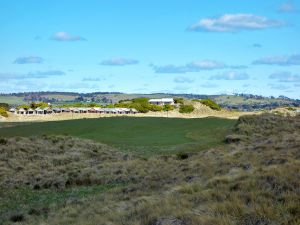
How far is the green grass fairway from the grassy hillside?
8343 millimetres

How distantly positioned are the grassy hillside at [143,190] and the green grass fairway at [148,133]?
834 cm

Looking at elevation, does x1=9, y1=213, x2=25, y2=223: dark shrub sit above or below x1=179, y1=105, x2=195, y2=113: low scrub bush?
below

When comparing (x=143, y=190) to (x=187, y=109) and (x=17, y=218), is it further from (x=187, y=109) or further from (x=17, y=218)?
(x=187, y=109)

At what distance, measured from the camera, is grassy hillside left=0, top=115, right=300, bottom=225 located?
10797mm

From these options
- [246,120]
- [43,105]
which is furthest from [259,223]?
[43,105]

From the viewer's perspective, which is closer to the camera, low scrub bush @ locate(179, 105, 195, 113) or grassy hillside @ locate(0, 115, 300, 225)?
grassy hillside @ locate(0, 115, 300, 225)

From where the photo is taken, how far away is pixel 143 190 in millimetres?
18812

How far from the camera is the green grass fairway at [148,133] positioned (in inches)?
1825

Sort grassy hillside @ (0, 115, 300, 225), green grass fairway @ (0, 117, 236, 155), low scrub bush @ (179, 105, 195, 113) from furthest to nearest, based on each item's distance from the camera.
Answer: low scrub bush @ (179, 105, 195, 113)
green grass fairway @ (0, 117, 236, 155)
grassy hillside @ (0, 115, 300, 225)

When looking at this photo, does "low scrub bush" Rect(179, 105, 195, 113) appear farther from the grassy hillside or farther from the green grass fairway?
the grassy hillside

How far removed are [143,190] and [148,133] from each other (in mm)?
41908

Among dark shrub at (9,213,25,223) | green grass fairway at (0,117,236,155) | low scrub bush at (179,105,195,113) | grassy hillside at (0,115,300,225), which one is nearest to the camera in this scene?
grassy hillside at (0,115,300,225)

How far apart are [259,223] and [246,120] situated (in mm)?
51172

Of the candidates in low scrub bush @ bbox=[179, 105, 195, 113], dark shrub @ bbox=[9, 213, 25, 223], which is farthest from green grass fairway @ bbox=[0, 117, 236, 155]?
low scrub bush @ bbox=[179, 105, 195, 113]
